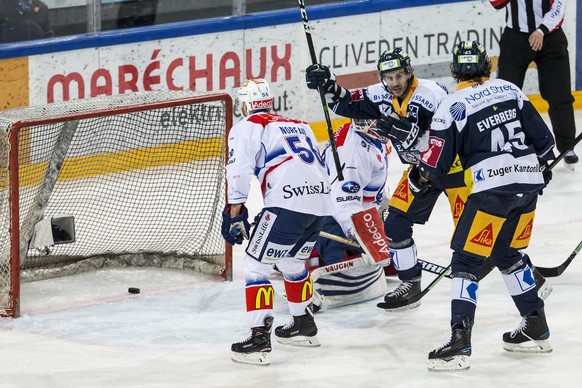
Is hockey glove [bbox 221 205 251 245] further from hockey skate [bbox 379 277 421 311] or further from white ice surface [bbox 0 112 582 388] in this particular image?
hockey skate [bbox 379 277 421 311]

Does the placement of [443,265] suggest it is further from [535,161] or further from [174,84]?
[174,84]

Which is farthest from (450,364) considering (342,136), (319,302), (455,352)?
(342,136)

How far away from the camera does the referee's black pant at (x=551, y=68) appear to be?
8727mm

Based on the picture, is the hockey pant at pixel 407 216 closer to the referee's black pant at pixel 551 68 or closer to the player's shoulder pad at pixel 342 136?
the player's shoulder pad at pixel 342 136

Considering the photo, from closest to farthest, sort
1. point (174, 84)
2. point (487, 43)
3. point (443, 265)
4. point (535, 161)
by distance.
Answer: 1. point (535, 161)
2. point (443, 265)
3. point (174, 84)
4. point (487, 43)

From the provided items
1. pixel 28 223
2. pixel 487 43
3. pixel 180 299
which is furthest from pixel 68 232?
pixel 487 43

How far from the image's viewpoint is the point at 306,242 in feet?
18.7

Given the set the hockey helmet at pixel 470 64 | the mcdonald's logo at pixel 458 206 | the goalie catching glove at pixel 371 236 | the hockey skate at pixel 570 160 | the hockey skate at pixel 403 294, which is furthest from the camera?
the hockey skate at pixel 570 160

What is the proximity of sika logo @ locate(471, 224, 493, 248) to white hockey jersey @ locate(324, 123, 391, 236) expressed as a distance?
4.14 ft

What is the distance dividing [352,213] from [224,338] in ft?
3.15

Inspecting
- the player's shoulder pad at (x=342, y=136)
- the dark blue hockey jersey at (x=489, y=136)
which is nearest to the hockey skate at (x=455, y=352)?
the dark blue hockey jersey at (x=489, y=136)

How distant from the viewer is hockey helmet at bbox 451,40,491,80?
17.8ft

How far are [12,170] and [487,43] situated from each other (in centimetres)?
500

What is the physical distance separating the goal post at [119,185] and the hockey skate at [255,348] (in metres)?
1.20
